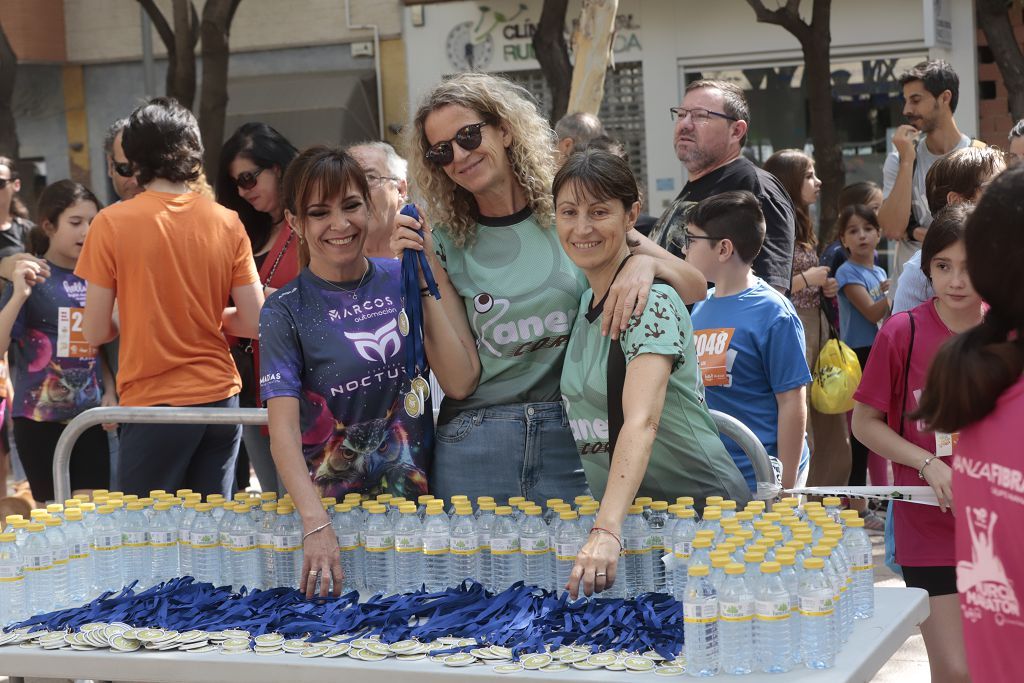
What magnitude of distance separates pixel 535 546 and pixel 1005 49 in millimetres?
9768

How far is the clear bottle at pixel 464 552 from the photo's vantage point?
3041 mm

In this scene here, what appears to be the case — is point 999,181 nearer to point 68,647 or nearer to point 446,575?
point 446,575

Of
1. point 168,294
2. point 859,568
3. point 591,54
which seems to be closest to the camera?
point 859,568

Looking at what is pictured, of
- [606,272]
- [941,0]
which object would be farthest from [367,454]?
[941,0]

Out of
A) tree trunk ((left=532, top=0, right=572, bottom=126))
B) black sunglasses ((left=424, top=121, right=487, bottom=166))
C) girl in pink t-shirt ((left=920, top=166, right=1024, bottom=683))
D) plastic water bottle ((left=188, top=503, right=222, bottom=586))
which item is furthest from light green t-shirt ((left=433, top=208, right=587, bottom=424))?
tree trunk ((left=532, top=0, right=572, bottom=126))

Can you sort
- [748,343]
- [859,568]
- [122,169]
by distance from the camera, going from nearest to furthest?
[859,568]
[748,343]
[122,169]

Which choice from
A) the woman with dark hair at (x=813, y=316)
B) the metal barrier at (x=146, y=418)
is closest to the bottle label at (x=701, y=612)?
the metal barrier at (x=146, y=418)

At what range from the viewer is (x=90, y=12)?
1930 cm

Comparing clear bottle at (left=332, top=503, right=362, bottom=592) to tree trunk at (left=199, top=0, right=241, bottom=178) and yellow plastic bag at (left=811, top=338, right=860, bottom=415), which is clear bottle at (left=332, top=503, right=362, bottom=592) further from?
tree trunk at (left=199, top=0, right=241, bottom=178)

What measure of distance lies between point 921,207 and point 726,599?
4.12m

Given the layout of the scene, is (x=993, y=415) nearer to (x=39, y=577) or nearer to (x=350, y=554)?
(x=350, y=554)

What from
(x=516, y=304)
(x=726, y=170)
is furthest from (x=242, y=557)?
(x=726, y=170)

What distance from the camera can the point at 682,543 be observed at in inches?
112

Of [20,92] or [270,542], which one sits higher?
[20,92]
